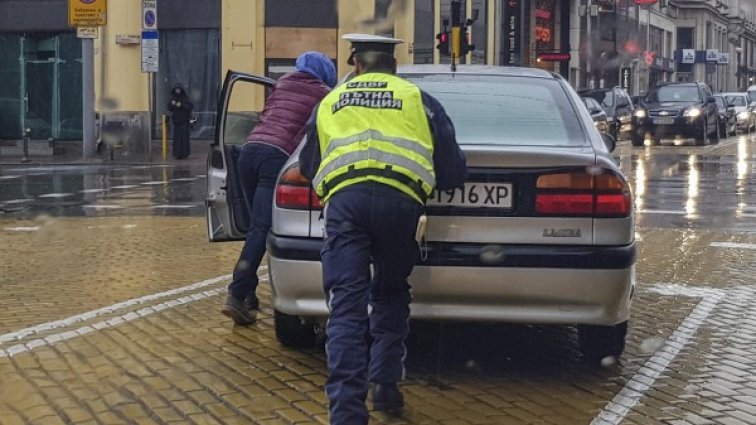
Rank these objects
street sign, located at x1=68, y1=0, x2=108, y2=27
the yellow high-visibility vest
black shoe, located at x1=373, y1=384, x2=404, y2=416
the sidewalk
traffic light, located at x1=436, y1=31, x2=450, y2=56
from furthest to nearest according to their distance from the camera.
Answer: traffic light, located at x1=436, y1=31, x2=450, y2=56 → the sidewalk → street sign, located at x1=68, y1=0, x2=108, y2=27 → black shoe, located at x1=373, y1=384, x2=404, y2=416 → the yellow high-visibility vest

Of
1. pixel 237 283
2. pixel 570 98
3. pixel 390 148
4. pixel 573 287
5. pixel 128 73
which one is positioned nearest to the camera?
pixel 390 148

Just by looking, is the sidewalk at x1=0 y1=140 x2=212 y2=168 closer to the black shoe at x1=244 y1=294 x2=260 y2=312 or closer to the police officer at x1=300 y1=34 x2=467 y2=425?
the black shoe at x1=244 y1=294 x2=260 y2=312

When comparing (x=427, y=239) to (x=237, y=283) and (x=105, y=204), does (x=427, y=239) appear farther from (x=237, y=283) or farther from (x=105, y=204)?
(x=105, y=204)

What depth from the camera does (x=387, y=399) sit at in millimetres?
4746

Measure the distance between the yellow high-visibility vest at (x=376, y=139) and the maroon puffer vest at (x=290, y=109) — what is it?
1.99 meters

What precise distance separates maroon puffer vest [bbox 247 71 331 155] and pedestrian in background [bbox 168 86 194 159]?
68.2 ft

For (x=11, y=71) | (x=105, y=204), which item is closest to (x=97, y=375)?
(x=105, y=204)

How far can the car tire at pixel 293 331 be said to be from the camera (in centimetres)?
593

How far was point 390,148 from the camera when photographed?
4.41 metres

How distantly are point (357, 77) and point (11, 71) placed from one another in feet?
92.6

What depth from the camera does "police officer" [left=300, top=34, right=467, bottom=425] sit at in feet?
14.3

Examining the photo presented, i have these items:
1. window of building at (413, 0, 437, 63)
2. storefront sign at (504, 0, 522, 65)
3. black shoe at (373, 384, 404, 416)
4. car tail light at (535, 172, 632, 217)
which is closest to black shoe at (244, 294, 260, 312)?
black shoe at (373, 384, 404, 416)

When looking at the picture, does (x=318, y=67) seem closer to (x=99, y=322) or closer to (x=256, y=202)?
(x=256, y=202)

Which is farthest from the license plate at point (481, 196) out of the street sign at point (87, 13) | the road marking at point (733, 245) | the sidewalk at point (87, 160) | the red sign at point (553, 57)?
the red sign at point (553, 57)
